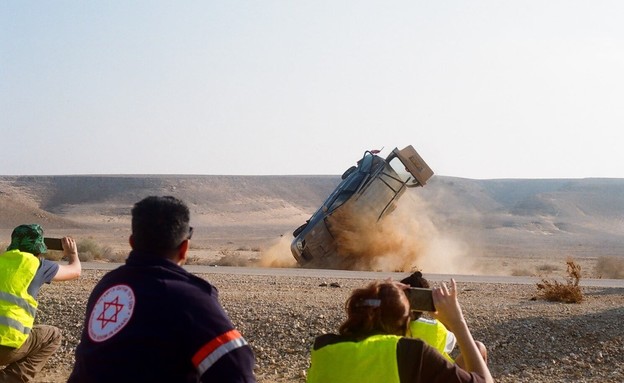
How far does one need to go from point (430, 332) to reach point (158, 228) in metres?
1.97

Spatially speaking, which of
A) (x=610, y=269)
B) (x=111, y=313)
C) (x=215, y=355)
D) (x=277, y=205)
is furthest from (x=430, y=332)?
(x=277, y=205)

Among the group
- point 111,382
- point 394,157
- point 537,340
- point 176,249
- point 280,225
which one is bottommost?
Result: point 280,225

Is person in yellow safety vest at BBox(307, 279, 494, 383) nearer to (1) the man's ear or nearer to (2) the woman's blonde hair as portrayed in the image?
(2) the woman's blonde hair

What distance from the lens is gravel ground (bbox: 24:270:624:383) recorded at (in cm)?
1027

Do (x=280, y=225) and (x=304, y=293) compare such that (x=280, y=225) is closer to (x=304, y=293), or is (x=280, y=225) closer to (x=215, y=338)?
(x=304, y=293)

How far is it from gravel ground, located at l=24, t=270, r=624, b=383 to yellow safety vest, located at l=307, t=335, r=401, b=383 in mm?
5930

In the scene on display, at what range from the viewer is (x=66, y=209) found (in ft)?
352

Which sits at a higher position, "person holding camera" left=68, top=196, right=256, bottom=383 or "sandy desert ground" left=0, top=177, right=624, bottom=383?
"person holding camera" left=68, top=196, right=256, bottom=383

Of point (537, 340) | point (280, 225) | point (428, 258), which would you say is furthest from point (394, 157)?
point (280, 225)

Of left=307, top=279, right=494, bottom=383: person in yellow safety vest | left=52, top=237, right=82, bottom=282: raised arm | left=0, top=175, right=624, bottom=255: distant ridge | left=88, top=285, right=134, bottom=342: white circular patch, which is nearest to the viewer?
left=88, top=285, right=134, bottom=342: white circular patch

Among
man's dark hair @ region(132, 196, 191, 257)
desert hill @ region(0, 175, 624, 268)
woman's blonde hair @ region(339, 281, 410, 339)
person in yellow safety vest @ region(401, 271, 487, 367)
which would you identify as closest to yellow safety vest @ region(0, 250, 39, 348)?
person in yellow safety vest @ region(401, 271, 487, 367)

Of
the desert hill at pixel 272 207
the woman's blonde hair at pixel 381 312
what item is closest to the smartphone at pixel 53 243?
the woman's blonde hair at pixel 381 312

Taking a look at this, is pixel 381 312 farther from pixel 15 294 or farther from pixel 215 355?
pixel 15 294

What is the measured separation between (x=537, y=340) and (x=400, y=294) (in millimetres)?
7554
